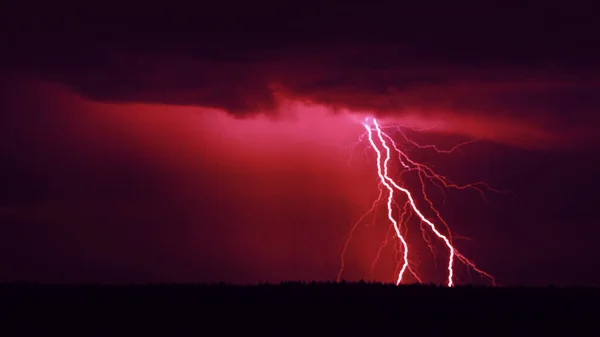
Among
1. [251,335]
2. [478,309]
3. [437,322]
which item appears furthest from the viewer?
[478,309]

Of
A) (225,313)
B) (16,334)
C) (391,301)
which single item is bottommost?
Answer: (16,334)

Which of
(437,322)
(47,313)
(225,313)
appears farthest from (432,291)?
(47,313)

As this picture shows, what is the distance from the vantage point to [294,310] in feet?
40.9

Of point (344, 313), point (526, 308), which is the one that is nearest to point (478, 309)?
point (526, 308)

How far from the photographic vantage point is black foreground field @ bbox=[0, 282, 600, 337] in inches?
456

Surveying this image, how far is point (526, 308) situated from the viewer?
13.1 m

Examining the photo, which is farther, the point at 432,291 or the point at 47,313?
the point at 432,291

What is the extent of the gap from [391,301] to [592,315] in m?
2.65

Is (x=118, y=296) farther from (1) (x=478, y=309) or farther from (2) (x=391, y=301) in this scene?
(1) (x=478, y=309)

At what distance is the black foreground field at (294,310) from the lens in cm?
1159

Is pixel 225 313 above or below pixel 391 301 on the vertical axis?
below

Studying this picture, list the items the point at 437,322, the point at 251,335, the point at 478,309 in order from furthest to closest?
the point at 478,309
the point at 437,322
the point at 251,335

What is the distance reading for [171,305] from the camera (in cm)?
1279

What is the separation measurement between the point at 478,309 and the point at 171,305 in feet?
13.3
